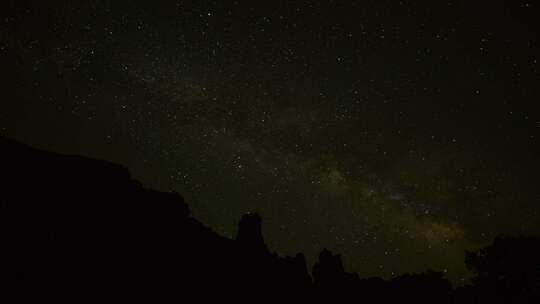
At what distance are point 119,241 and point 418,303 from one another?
3587 cm

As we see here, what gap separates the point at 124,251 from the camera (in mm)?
32438

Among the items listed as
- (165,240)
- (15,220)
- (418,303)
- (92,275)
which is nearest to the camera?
(15,220)

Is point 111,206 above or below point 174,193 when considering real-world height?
below

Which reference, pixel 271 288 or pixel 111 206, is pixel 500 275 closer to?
pixel 271 288

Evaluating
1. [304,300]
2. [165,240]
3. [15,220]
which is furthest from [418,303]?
[15,220]

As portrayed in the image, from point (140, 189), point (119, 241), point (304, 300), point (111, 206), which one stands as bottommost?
point (304, 300)

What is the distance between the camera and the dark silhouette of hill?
87.4 ft

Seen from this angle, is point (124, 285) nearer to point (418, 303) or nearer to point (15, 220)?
point (15, 220)

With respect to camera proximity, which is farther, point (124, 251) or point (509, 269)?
point (124, 251)

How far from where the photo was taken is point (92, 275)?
96.2 feet

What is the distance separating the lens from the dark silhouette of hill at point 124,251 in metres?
26.6

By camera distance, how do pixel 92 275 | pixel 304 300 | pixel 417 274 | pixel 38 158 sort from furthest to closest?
pixel 417 274 < pixel 304 300 < pixel 38 158 < pixel 92 275

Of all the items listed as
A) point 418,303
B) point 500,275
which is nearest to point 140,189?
point 500,275

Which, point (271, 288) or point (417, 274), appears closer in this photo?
point (271, 288)
